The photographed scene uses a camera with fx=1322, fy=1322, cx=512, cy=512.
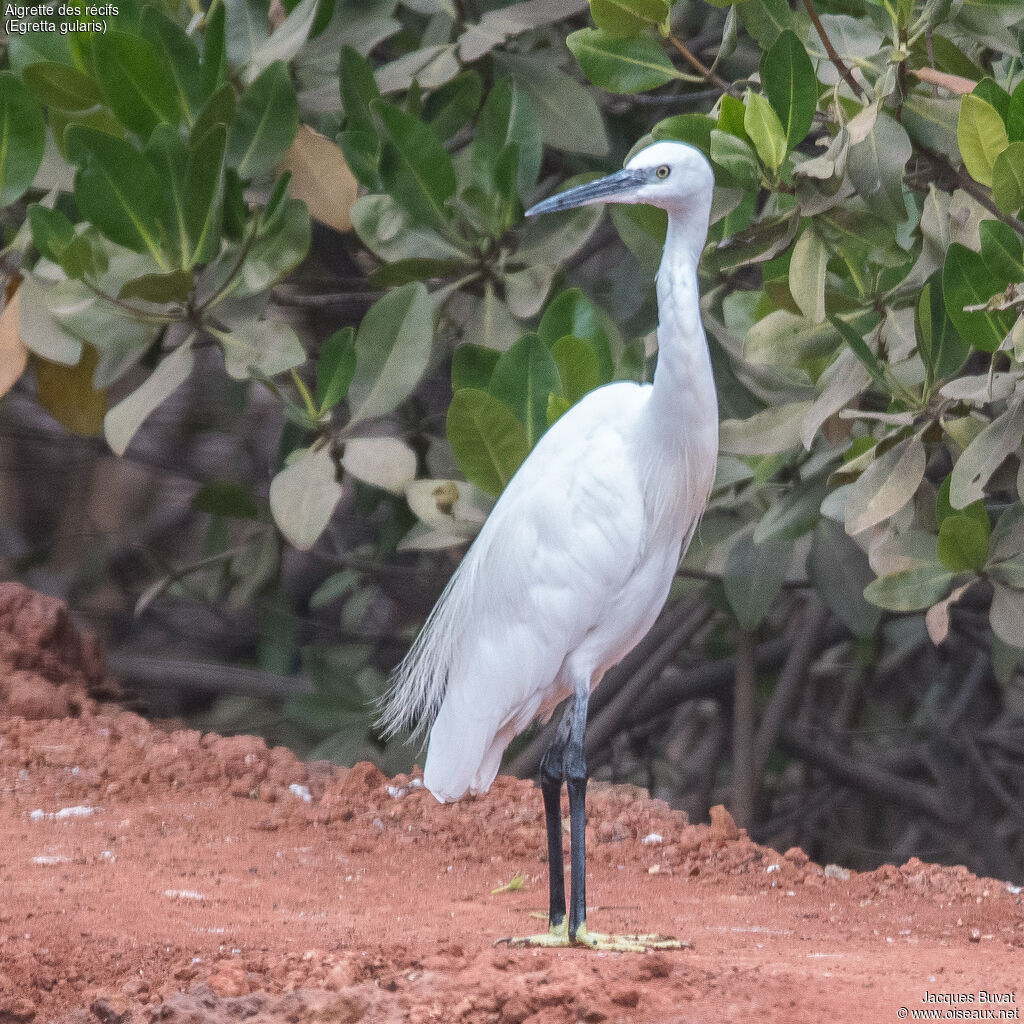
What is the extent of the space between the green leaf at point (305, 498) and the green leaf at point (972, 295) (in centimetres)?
139

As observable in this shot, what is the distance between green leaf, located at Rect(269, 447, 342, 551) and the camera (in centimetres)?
297

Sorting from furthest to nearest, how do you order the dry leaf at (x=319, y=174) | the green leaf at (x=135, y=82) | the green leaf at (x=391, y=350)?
the dry leaf at (x=319, y=174) → the green leaf at (x=391, y=350) → the green leaf at (x=135, y=82)

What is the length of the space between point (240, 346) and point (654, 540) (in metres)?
1.06

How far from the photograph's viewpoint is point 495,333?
11.0 ft

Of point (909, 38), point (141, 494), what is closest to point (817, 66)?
point (909, 38)

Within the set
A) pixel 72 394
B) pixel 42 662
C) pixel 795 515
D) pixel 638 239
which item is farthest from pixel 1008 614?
pixel 42 662

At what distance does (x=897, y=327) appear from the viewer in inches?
108

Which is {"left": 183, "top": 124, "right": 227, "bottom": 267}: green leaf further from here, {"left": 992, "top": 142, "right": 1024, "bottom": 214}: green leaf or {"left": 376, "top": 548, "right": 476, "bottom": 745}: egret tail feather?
{"left": 992, "top": 142, "right": 1024, "bottom": 214}: green leaf

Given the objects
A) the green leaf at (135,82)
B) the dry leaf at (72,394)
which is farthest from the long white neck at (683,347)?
the dry leaf at (72,394)

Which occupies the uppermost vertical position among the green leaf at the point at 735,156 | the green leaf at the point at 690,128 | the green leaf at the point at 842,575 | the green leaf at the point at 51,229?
the green leaf at the point at 690,128

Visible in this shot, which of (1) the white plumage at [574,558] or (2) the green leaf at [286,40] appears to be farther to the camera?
(2) the green leaf at [286,40]

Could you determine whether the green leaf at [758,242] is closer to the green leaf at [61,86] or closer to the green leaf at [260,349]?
the green leaf at [260,349]

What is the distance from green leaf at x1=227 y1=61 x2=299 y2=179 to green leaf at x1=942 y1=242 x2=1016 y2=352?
1567 mm

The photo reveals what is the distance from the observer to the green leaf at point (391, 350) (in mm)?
3105
